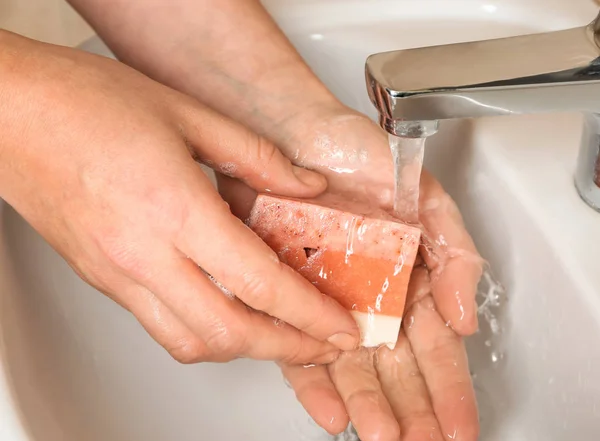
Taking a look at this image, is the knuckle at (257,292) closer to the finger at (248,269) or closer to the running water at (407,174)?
the finger at (248,269)

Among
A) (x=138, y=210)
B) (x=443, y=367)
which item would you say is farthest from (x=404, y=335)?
(x=138, y=210)

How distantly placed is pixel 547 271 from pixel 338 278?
0.17 metres

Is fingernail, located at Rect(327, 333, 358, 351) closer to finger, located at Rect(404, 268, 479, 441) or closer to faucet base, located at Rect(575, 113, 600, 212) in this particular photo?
finger, located at Rect(404, 268, 479, 441)

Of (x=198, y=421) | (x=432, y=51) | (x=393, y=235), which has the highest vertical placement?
(x=432, y=51)

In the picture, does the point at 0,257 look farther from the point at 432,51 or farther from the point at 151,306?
the point at 432,51

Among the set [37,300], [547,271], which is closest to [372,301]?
[547,271]

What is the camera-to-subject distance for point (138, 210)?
1.54ft

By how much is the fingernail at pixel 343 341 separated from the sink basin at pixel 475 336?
10 centimetres

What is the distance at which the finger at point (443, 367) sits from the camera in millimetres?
508

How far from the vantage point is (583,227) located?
528 millimetres

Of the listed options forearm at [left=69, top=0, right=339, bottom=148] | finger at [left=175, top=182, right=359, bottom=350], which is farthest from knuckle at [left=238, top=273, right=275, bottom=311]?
forearm at [left=69, top=0, right=339, bottom=148]

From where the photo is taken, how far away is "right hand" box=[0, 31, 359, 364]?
47 cm

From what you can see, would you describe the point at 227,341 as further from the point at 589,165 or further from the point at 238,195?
the point at 589,165

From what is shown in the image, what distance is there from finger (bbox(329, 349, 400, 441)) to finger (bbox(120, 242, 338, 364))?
0.05 meters
